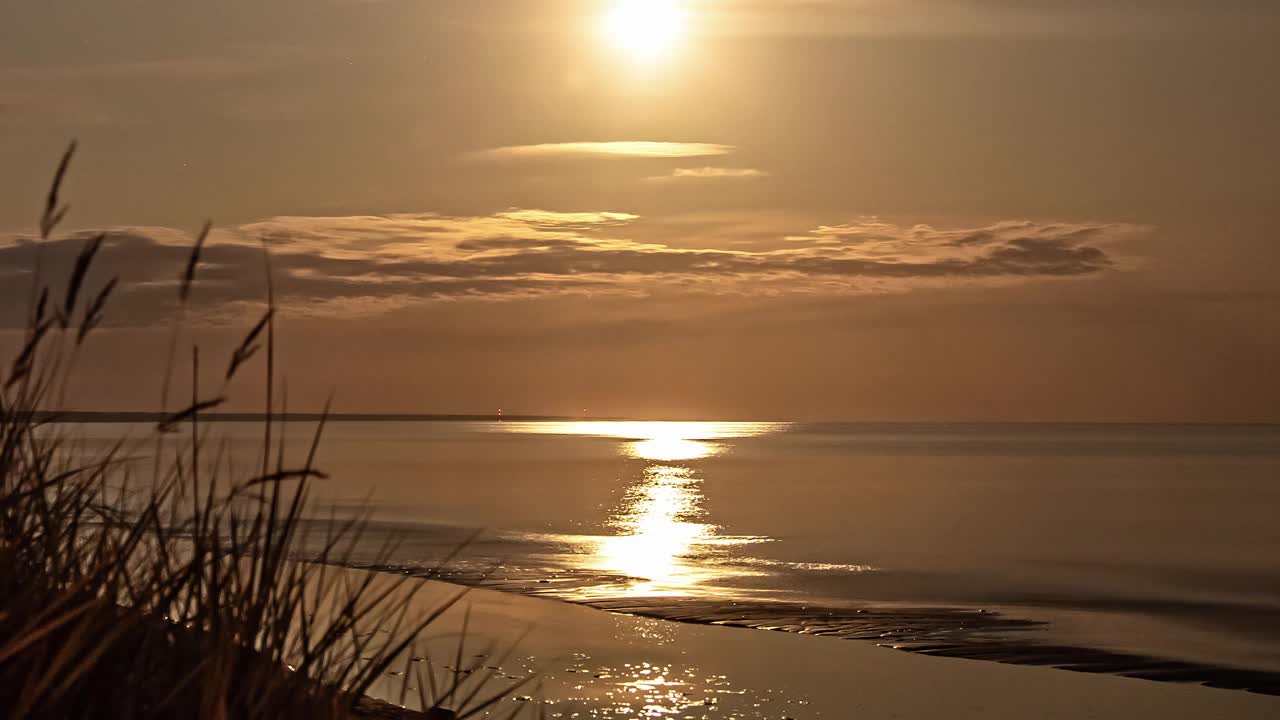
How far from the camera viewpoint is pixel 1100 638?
17969 millimetres

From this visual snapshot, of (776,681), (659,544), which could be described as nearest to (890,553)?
(659,544)

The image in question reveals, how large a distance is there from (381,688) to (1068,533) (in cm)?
2686

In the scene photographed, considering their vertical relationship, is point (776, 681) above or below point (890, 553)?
below

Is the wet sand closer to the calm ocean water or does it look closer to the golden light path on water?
the calm ocean water

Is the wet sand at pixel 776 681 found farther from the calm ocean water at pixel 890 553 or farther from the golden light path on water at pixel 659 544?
the golden light path on water at pixel 659 544

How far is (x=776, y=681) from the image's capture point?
1404 cm

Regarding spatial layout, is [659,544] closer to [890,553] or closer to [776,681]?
[890,553]

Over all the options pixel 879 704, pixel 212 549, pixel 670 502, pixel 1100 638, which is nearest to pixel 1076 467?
pixel 670 502

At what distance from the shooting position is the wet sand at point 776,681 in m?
12.8

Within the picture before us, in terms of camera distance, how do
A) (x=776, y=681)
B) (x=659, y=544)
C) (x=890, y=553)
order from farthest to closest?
(x=659, y=544) < (x=890, y=553) < (x=776, y=681)

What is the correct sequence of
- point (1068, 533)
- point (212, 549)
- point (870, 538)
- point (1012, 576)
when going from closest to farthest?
point (212, 549), point (1012, 576), point (870, 538), point (1068, 533)

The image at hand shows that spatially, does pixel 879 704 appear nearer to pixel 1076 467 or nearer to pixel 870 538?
pixel 870 538

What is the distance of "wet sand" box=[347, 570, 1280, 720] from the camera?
12844 millimetres

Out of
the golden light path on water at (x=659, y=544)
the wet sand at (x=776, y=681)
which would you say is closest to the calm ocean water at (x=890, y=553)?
the golden light path on water at (x=659, y=544)
